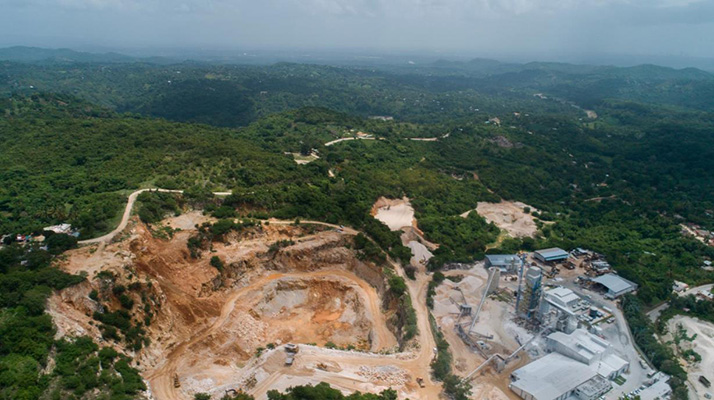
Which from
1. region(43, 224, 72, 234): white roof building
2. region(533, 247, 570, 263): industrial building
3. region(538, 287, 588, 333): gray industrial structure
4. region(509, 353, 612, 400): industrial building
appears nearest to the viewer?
region(509, 353, 612, 400): industrial building

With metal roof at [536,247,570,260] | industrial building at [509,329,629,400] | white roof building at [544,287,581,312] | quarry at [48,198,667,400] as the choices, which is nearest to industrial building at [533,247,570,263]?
metal roof at [536,247,570,260]

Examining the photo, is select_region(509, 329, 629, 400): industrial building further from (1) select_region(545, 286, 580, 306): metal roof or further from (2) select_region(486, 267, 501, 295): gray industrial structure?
(2) select_region(486, 267, 501, 295): gray industrial structure

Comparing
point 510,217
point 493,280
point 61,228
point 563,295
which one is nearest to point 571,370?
point 563,295

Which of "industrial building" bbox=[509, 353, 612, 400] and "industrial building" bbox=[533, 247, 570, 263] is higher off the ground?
"industrial building" bbox=[533, 247, 570, 263]

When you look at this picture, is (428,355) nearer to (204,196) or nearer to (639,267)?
(204,196)

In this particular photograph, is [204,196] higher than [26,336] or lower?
higher

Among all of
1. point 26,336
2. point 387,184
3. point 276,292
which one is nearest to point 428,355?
point 276,292

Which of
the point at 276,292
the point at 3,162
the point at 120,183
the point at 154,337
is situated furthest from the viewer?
the point at 3,162
